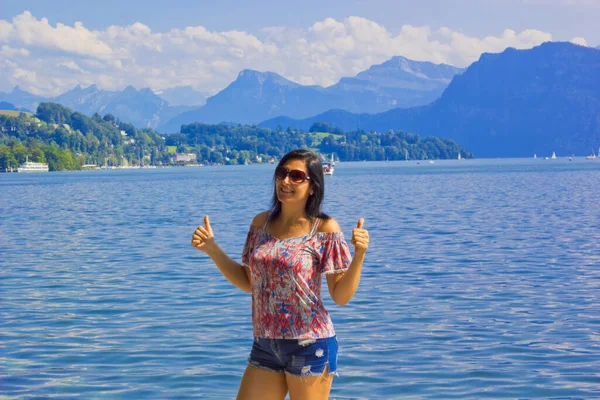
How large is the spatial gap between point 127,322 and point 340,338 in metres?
4.31

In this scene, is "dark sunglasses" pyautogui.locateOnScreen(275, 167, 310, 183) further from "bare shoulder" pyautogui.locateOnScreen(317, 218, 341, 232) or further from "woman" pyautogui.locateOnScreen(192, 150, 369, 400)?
"bare shoulder" pyautogui.locateOnScreen(317, 218, 341, 232)

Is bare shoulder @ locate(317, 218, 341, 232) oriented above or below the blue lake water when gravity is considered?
above

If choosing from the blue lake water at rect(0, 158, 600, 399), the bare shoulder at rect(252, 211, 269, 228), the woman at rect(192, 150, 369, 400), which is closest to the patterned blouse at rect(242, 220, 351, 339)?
the woman at rect(192, 150, 369, 400)

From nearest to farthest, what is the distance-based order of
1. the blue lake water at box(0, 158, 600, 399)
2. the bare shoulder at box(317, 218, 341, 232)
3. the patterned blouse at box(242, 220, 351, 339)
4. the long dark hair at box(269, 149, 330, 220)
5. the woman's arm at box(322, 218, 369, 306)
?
the woman's arm at box(322, 218, 369, 306)
the patterned blouse at box(242, 220, 351, 339)
the bare shoulder at box(317, 218, 341, 232)
the long dark hair at box(269, 149, 330, 220)
the blue lake water at box(0, 158, 600, 399)

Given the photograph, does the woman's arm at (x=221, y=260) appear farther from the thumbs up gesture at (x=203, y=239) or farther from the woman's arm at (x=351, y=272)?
the woman's arm at (x=351, y=272)

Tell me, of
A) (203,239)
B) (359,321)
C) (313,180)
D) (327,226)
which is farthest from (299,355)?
(359,321)

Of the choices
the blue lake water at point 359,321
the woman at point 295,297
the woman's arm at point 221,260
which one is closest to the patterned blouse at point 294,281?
the woman at point 295,297

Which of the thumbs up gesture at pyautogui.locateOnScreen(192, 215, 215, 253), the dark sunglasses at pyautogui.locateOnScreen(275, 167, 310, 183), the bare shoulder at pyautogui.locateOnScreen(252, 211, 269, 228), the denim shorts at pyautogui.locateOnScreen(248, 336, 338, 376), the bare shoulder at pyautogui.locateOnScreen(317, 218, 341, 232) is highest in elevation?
the dark sunglasses at pyautogui.locateOnScreen(275, 167, 310, 183)

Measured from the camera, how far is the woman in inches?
237

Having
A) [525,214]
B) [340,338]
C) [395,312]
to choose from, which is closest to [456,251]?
[395,312]

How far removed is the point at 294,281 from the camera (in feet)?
19.7

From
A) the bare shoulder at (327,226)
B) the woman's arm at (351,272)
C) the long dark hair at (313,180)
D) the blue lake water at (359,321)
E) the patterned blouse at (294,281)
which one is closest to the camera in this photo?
the woman's arm at (351,272)

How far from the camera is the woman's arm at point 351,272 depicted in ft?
19.2

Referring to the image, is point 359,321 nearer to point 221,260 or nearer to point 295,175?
point 221,260
